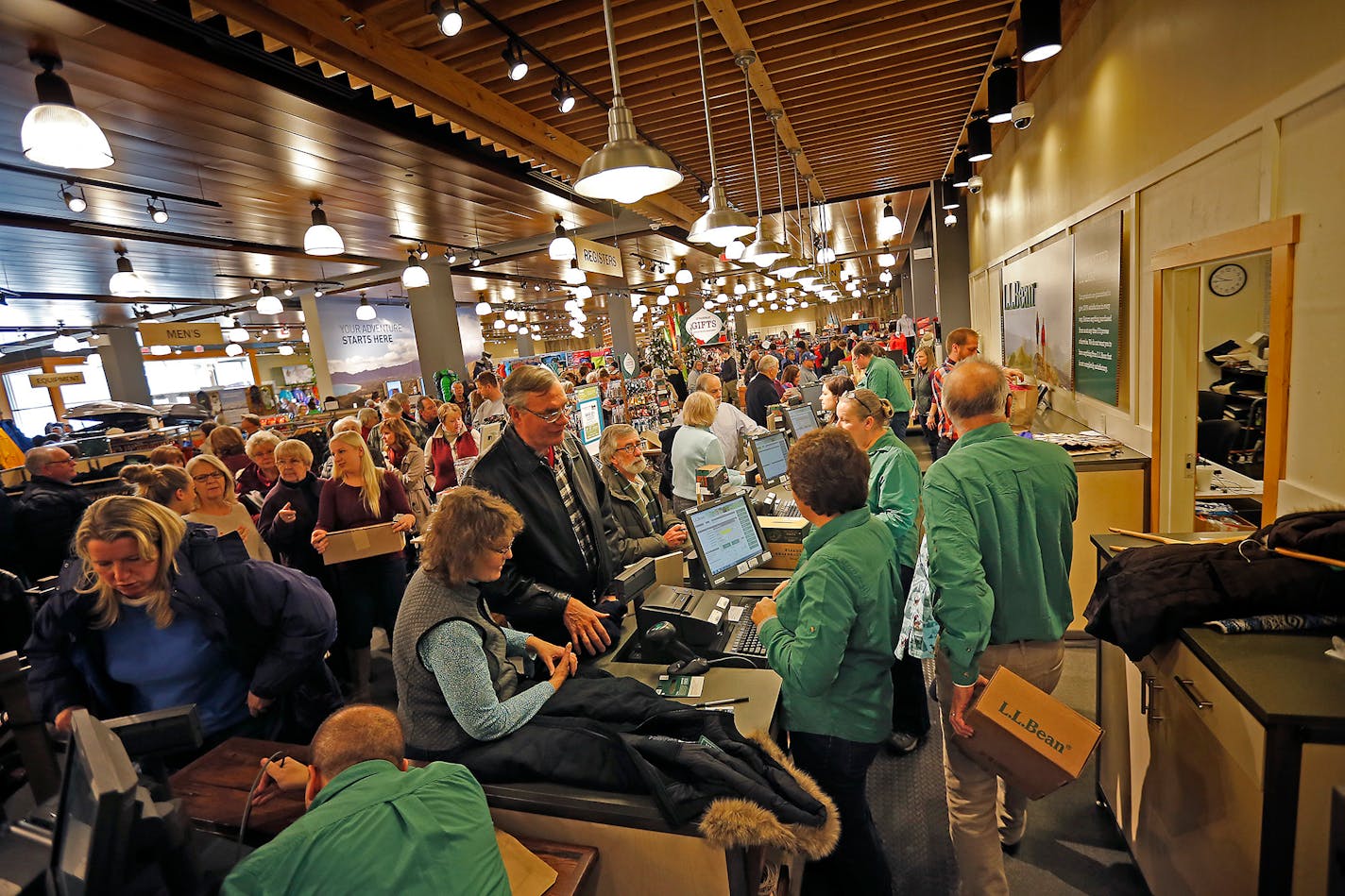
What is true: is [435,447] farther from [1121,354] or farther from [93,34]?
[1121,354]

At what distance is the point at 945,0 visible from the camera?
12.6 feet

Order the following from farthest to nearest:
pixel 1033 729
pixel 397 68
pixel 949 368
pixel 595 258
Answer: pixel 595 258 < pixel 949 368 < pixel 397 68 < pixel 1033 729

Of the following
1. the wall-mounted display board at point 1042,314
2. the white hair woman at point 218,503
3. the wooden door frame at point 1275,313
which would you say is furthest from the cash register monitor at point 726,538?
the wall-mounted display board at point 1042,314

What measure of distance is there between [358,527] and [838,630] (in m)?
3.17

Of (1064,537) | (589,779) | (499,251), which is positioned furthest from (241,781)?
(499,251)

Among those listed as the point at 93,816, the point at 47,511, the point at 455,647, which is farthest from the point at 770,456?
the point at 47,511

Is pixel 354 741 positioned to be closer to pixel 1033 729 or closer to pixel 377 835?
pixel 377 835

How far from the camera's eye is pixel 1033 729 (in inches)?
75.3

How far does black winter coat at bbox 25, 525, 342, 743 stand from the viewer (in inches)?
86.8

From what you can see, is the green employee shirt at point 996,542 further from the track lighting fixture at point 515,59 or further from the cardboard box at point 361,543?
the track lighting fixture at point 515,59

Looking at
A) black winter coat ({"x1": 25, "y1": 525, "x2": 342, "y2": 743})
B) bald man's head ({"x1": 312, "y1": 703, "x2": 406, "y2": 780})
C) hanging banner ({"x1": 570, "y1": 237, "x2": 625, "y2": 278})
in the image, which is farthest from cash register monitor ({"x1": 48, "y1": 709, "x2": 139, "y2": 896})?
hanging banner ({"x1": 570, "y1": 237, "x2": 625, "y2": 278})

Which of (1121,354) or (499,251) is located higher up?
(499,251)

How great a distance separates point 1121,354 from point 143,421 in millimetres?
13945

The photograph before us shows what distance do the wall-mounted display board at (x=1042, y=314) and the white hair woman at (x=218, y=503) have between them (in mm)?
6172
